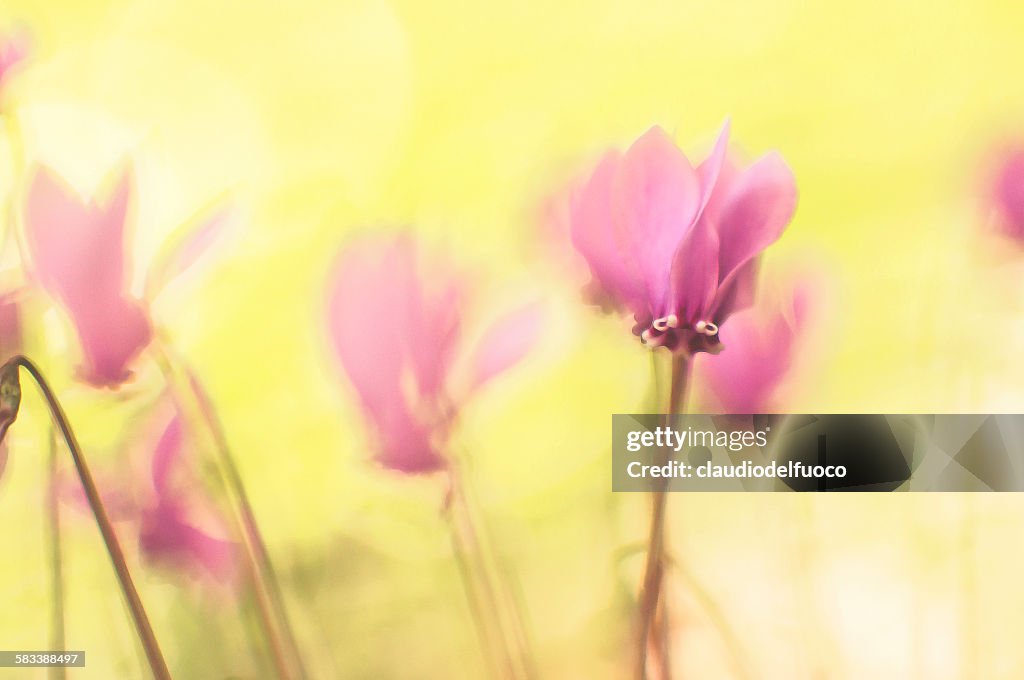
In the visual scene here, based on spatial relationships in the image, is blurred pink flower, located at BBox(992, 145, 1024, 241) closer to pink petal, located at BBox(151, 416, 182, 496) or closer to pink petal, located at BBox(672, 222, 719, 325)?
pink petal, located at BBox(672, 222, 719, 325)

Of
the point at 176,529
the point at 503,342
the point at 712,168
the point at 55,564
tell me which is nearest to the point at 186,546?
the point at 176,529

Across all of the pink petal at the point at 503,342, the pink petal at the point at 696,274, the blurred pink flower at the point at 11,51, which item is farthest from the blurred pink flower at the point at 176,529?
the pink petal at the point at 696,274

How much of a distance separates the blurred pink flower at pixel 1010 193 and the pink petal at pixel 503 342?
19.1 inches

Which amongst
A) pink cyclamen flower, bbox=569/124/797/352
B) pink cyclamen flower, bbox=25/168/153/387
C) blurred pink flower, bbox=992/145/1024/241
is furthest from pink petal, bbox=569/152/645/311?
pink cyclamen flower, bbox=25/168/153/387

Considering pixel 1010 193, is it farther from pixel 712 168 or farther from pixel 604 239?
pixel 604 239

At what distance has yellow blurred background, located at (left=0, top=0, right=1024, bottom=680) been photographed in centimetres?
76

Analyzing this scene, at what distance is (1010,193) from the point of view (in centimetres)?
76

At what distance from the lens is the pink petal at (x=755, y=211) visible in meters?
0.73

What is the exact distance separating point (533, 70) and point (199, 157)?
1.23 feet

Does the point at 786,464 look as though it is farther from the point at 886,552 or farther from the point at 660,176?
the point at 660,176

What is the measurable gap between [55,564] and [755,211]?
840 millimetres

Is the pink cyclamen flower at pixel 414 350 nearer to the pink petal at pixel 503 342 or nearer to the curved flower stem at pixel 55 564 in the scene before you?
the pink petal at pixel 503 342

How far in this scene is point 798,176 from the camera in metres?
0.76

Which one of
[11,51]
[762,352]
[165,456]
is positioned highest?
[11,51]
